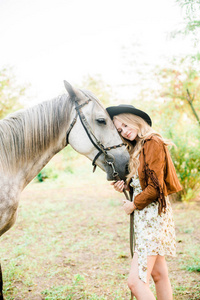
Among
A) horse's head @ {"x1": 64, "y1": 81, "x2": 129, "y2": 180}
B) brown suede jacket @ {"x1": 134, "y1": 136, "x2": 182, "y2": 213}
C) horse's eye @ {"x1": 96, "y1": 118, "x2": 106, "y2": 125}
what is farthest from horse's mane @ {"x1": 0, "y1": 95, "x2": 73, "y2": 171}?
brown suede jacket @ {"x1": 134, "y1": 136, "x2": 182, "y2": 213}

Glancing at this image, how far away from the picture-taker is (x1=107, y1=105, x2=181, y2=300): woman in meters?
1.85

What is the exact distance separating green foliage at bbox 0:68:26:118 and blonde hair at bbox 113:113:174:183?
40.2ft

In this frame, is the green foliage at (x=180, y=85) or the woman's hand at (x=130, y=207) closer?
the woman's hand at (x=130, y=207)

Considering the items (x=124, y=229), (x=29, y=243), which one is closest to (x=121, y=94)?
(x=124, y=229)

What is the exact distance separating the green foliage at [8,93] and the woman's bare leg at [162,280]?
12741 millimetres

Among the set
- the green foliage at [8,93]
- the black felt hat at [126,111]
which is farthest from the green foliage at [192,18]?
the green foliage at [8,93]

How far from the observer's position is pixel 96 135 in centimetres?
220

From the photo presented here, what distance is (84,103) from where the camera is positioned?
222 centimetres

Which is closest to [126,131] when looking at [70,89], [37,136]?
[70,89]

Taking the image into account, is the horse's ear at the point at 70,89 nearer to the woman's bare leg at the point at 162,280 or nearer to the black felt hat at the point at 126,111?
the black felt hat at the point at 126,111

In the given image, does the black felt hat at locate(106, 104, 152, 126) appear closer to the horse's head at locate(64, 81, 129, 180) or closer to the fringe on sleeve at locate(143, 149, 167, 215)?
the horse's head at locate(64, 81, 129, 180)

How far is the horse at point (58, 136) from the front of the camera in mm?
2098

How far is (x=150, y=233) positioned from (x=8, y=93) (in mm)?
13811

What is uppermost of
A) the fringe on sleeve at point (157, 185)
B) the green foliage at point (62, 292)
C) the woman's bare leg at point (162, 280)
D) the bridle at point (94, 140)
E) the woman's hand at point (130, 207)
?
the bridle at point (94, 140)
